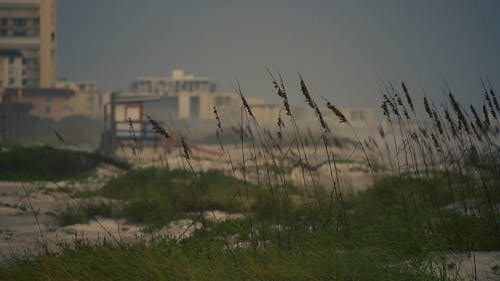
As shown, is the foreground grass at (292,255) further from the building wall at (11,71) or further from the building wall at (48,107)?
the building wall at (11,71)

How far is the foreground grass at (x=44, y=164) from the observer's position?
1947 centimetres

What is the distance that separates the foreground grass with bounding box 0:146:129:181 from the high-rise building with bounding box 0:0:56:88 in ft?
198

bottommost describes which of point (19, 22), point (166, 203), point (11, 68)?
point (166, 203)

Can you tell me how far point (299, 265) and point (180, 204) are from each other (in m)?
6.74

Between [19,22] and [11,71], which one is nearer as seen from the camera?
[11,71]

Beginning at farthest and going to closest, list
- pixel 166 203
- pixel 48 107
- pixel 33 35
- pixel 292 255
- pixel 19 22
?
pixel 19 22, pixel 33 35, pixel 48 107, pixel 166 203, pixel 292 255

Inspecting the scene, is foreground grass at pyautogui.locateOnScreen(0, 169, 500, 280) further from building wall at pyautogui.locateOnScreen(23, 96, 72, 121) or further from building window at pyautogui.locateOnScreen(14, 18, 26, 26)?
building window at pyautogui.locateOnScreen(14, 18, 26, 26)

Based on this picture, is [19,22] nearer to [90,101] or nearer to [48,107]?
[48,107]

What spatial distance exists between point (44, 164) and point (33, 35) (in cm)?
6469

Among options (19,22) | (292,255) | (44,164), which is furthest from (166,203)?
(19,22)

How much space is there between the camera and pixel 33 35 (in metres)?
80.9

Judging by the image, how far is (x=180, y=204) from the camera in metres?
12.0

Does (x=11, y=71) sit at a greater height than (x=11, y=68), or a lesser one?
lesser

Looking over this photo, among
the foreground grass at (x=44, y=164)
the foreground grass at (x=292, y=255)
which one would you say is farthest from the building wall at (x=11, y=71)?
the foreground grass at (x=292, y=255)
